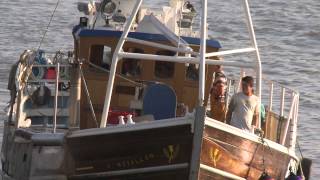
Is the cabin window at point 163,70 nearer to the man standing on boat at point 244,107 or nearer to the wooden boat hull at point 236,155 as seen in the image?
the man standing on boat at point 244,107

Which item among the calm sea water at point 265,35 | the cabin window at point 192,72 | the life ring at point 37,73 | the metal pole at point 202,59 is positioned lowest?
the calm sea water at point 265,35

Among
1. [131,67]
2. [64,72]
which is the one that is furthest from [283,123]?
[64,72]

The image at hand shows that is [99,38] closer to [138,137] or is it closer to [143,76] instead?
[143,76]

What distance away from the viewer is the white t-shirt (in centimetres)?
1967

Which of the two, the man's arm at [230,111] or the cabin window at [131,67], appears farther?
the cabin window at [131,67]

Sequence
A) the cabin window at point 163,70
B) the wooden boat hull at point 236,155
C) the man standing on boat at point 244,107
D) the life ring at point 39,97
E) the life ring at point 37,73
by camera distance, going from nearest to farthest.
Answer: the wooden boat hull at point 236,155 → the man standing on boat at point 244,107 → the cabin window at point 163,70 → the life ring at point 39,97 → the life ring at point 37,73

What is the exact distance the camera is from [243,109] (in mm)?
19688

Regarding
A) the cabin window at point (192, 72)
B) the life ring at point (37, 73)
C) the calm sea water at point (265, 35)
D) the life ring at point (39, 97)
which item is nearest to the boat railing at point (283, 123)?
the cabin window at point (192, 72)

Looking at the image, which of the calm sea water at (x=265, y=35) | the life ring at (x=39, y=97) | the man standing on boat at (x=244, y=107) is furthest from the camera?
the calm sea water at (x=265, y=35)

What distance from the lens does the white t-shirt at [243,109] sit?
19672 millimetres

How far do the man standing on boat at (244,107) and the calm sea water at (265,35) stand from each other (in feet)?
35.0

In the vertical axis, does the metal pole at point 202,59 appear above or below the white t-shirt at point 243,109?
above

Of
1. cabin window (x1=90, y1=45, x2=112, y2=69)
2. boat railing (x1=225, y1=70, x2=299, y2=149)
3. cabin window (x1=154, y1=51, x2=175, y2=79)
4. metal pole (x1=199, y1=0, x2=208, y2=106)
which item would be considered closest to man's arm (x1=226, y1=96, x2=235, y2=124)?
boat railing (x1=225, y1=70, x2=299, y2=149)

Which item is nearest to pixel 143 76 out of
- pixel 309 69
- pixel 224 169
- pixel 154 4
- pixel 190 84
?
pixel 190 84
